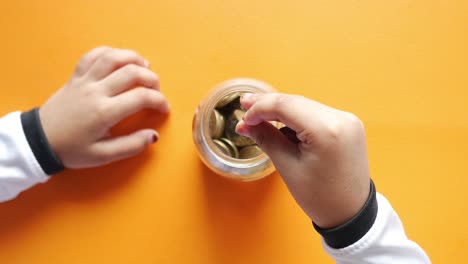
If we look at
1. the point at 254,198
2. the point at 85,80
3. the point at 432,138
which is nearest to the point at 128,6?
the point at 85,80

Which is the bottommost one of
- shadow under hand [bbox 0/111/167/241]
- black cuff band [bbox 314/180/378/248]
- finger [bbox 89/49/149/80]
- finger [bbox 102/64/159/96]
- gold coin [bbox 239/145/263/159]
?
black cuff band [bbox 314/180/378/248]

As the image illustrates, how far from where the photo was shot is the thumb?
348 mm

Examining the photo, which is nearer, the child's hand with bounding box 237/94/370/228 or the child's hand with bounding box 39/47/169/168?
the child's hand with bounding box 237/94/370/228

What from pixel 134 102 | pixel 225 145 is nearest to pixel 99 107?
pixel 134 102

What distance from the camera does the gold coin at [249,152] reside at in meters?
0.42

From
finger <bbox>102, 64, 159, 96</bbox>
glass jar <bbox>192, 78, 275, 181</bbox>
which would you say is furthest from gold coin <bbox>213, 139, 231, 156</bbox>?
finger <bbox>102, 64, 159, 96</bbox>

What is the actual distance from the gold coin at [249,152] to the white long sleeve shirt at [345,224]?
99 mm

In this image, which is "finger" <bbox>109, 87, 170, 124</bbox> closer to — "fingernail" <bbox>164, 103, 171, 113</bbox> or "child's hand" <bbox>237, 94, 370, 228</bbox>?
"fingernail" <bbox>164, 103, 171, 113</bbox>

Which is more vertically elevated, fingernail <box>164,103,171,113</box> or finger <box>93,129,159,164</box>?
fingernail <box>164,103,171,113</box>

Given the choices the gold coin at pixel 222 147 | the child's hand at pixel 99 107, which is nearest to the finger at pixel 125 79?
the child's hand at pixel 99 107

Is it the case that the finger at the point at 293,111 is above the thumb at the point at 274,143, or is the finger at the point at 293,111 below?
above

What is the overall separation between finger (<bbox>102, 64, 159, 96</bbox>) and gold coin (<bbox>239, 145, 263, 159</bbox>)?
13 cm

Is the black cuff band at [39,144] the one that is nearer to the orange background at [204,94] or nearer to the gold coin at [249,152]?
the orange background at [204,94]

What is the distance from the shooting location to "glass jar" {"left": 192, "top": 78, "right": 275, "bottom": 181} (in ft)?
1.34
